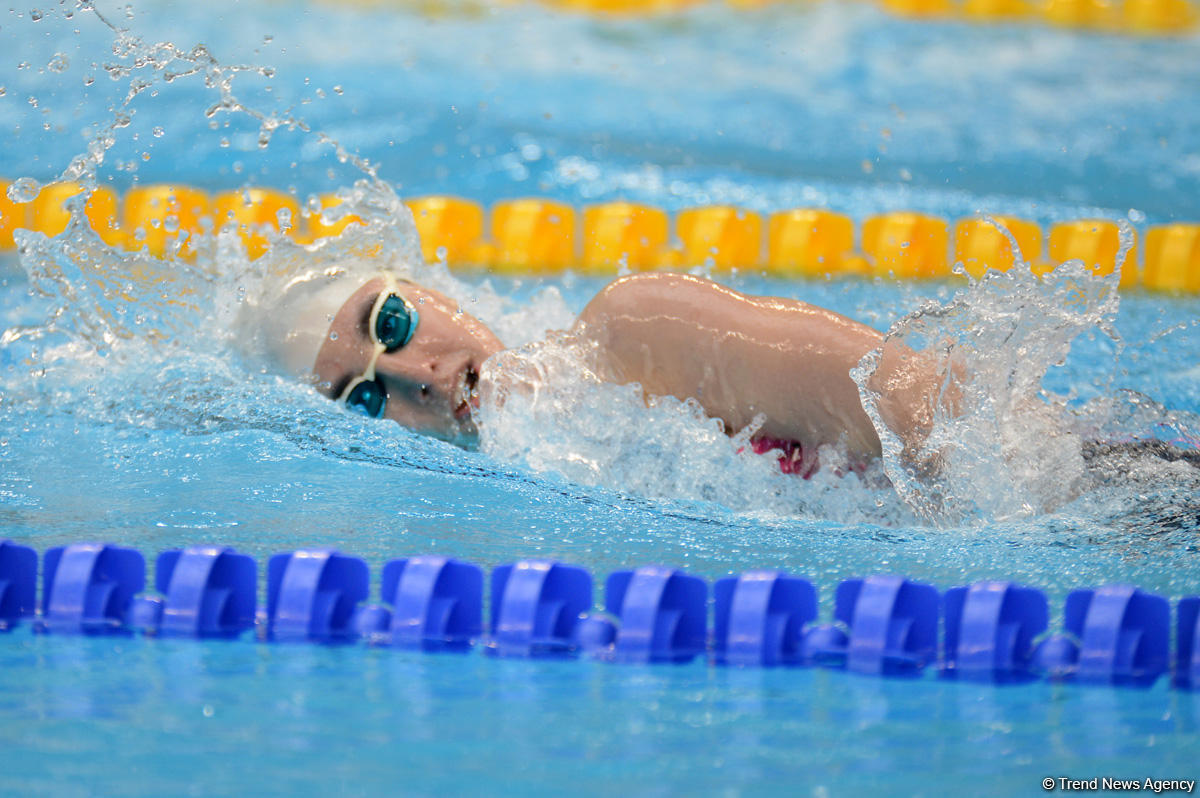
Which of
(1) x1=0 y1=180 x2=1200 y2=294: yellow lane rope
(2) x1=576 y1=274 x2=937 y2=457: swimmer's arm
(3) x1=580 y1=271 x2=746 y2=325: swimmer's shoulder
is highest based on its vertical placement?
(1) x1=0 y1=180 x2=1200 y2=294: yellow lane rope

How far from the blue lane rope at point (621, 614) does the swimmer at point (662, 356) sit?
1.25ft

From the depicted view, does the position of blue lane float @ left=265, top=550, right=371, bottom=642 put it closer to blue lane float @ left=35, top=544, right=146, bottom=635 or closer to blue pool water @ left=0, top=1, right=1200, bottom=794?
blue pool water @ left=0, top=1, right=1200, bottom=794

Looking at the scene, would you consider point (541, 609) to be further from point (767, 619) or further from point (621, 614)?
point (767, 619)

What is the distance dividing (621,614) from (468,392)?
779 millimetres

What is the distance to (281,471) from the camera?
7.77ft

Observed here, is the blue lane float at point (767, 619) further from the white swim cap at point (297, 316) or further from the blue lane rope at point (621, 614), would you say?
the white swim cap at point (297, 316)

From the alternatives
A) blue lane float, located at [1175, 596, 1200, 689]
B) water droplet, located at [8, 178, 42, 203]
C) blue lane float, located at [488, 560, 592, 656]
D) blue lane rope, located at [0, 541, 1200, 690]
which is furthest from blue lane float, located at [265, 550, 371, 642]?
water droplet, located at [8, 178, 42, 203]

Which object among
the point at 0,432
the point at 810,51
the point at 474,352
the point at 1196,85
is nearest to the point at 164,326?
the point at 0,432

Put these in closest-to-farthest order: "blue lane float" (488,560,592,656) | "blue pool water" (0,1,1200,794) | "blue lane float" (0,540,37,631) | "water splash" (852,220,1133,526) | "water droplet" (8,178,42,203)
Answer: "blue pool water" (0,1,1200,794), "blue lane float" (488,560,592,656), "blue lane float" (0,540,37,631), "water splash" (852,220,1133,526), "water droplet" (8,178,42,203)

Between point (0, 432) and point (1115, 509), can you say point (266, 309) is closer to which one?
point (0, 432)

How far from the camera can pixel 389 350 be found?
233 cm

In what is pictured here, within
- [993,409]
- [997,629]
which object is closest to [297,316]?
[993,409]

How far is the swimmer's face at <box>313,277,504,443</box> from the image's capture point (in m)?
2.32

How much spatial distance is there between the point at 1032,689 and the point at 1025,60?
23.7 feet
